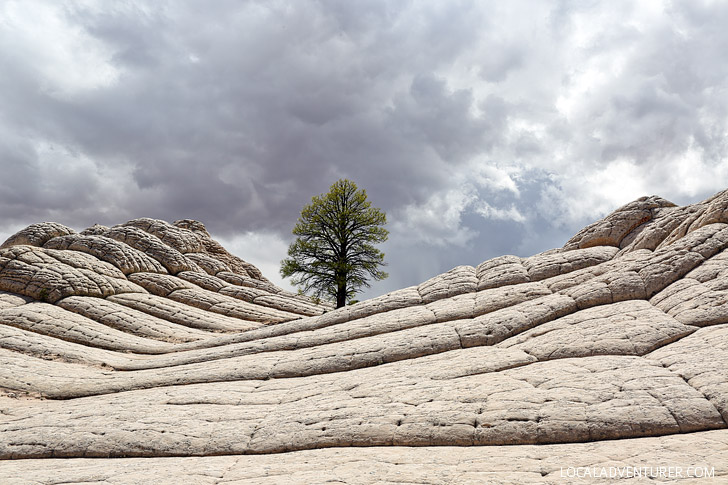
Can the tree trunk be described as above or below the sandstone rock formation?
above

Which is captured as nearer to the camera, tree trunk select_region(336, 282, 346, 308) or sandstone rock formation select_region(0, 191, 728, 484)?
sandstone rock formation select_region(0, 191, 728, 484)

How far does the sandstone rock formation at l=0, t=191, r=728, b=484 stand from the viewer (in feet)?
29.9

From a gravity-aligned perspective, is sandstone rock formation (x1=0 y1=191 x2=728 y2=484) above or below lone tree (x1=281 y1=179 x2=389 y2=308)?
below

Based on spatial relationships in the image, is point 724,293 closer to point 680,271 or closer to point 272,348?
point 680,271

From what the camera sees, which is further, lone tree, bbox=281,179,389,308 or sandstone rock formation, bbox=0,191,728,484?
lone tree, bbox=281,179,389,308

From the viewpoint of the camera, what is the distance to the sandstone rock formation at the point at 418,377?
9.11 metres

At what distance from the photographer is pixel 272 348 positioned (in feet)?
65.6

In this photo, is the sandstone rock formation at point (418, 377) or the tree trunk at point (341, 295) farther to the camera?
the tree trunk at point (341, 295)

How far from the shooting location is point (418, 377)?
13453 millimetres

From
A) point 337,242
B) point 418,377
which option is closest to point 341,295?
point 337,242

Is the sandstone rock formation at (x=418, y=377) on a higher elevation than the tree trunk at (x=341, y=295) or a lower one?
lower

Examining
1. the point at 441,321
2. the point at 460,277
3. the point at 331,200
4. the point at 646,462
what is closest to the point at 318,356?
the point at 441,321

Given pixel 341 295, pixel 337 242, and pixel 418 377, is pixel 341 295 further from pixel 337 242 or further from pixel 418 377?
pixel 418 377

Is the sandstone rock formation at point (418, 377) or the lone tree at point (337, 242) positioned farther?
the lone tree at point (337, 242)
